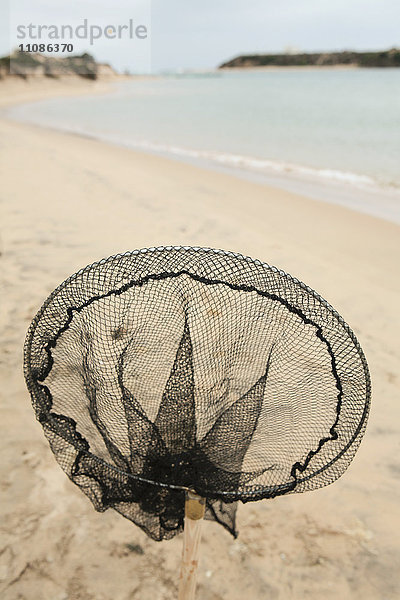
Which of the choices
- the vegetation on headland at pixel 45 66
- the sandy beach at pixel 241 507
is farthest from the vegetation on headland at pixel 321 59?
the sandy beach at pixel 241 507

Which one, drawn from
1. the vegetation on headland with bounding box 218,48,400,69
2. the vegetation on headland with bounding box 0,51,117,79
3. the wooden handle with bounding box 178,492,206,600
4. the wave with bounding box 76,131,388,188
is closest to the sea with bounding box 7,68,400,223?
the wave with bounding box 76,131,388,188

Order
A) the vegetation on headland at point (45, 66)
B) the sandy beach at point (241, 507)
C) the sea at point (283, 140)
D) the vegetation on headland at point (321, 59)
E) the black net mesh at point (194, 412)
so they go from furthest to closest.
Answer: the vegetation on headland at point (321, 59)
the vegetation on headland at point (45, 66)
the sea at point (283, 140)
the sandy beach at point (241, 507)
the black net mesh at point (194, 412)

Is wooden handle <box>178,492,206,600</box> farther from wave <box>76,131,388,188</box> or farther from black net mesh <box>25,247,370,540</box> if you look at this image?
wave <box>76,131,388,188</box>

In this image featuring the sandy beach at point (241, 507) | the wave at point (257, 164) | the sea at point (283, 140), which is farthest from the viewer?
the wave at point (257, 164)

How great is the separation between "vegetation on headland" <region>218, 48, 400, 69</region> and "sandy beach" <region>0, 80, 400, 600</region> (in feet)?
309

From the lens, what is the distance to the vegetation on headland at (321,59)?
3383 inches

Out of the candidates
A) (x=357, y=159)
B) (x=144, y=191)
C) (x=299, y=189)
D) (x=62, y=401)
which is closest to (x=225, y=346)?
(x=62, y=401)

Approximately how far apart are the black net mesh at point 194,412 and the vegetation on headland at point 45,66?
4398 cm

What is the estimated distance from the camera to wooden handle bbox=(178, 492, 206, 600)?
144cm

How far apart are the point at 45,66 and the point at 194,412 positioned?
56688mm

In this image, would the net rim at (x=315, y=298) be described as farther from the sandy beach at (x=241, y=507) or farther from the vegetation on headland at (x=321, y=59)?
the vegetation on headland at (x=321, y=59)

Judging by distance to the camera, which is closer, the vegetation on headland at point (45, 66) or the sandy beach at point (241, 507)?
the sandy beach at point (241, 507)

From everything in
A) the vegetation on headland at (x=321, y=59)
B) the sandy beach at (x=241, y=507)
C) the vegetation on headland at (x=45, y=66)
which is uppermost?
the vegetation on headland at (x=321, y=59)

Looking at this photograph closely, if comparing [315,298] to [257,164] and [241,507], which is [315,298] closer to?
[241,507]
